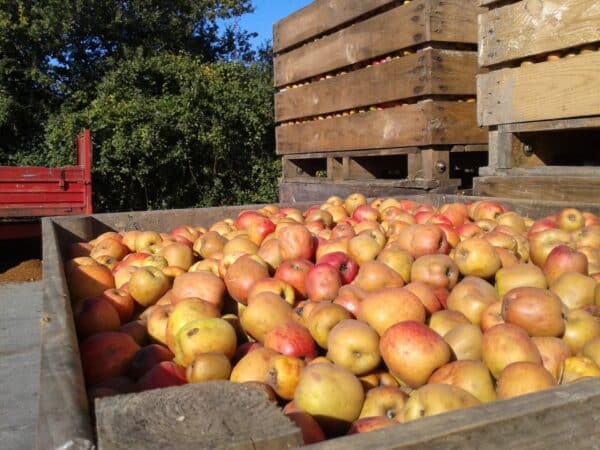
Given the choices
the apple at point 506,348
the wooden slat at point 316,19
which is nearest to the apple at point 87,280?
the apple at point 506,348

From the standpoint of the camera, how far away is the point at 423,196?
425 centimetres

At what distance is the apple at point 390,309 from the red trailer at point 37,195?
22.6ft

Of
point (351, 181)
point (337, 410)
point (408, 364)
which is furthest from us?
point (351, 181)

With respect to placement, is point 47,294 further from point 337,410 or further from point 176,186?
point 176,186

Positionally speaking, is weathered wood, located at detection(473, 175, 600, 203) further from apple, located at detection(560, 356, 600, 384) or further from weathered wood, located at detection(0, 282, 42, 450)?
weathered wood, located at detection(0, 282, 42, 450)

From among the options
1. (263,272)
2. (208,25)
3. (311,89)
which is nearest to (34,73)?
(208,25)

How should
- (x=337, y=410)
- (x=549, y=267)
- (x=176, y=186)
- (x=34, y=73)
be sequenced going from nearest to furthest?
(x=337, y=410) < (x=549, y=267) < (x=176, y=186) < (x=34, y=73)

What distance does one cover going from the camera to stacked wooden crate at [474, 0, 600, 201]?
11.1 feet

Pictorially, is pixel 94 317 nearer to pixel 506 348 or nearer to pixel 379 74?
pixel 506 348

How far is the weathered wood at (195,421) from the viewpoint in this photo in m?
0.77

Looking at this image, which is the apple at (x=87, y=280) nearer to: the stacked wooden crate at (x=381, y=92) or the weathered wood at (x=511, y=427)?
the weathered wood at (x=511, y=427)

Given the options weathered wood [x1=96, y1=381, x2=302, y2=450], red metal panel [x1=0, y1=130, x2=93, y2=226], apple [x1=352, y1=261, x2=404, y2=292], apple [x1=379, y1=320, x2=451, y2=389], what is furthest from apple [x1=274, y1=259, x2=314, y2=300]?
red metal panel [x1=0, y1=130, x2=93, y2=226]

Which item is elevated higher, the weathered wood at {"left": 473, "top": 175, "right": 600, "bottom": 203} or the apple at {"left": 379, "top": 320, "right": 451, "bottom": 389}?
the weathered wood at {"left": 473, "top": 175, "right": 600, "bottom": 203}

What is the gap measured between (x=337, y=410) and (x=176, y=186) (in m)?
11.4
